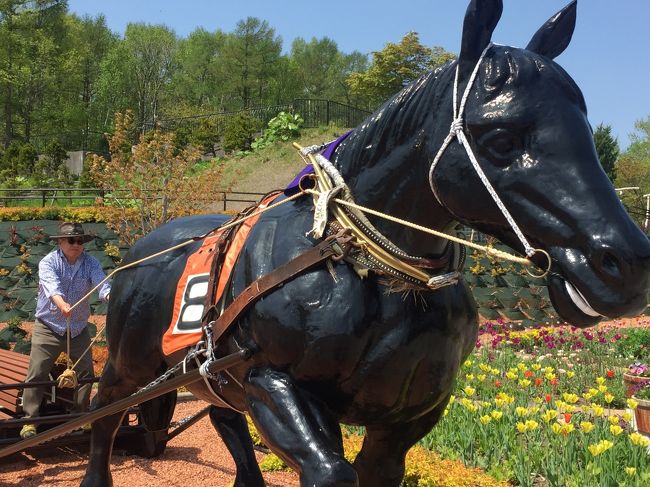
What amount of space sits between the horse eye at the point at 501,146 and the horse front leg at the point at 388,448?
1.02m

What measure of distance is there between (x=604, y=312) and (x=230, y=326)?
49.8 inches

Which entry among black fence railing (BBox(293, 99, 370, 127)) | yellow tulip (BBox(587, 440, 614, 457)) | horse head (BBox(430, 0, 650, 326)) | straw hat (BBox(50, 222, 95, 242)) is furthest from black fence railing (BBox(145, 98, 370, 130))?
horse head (BBox(430, 0, 650, 326))

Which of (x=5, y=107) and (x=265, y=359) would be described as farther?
(x=5, y=107)

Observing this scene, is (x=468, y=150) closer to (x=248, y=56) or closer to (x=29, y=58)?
(x=29, y=58)

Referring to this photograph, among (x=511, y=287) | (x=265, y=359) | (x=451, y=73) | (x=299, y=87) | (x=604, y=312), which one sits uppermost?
(x=299, y=87)

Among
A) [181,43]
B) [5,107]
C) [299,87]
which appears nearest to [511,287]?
[5,107]

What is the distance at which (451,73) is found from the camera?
212 centimetres

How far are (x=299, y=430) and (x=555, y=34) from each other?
4.79 ft

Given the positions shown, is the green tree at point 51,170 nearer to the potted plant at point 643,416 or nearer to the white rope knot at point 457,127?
the potted plant at point 643,416

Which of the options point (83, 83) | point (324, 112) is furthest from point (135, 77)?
point (324, 112)

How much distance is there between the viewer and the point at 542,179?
185 centimetres

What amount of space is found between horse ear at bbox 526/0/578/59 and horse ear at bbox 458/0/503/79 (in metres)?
0.23

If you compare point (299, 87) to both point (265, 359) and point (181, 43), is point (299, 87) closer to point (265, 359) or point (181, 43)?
point (181, 43)

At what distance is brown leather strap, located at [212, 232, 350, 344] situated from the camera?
88.7 inches
